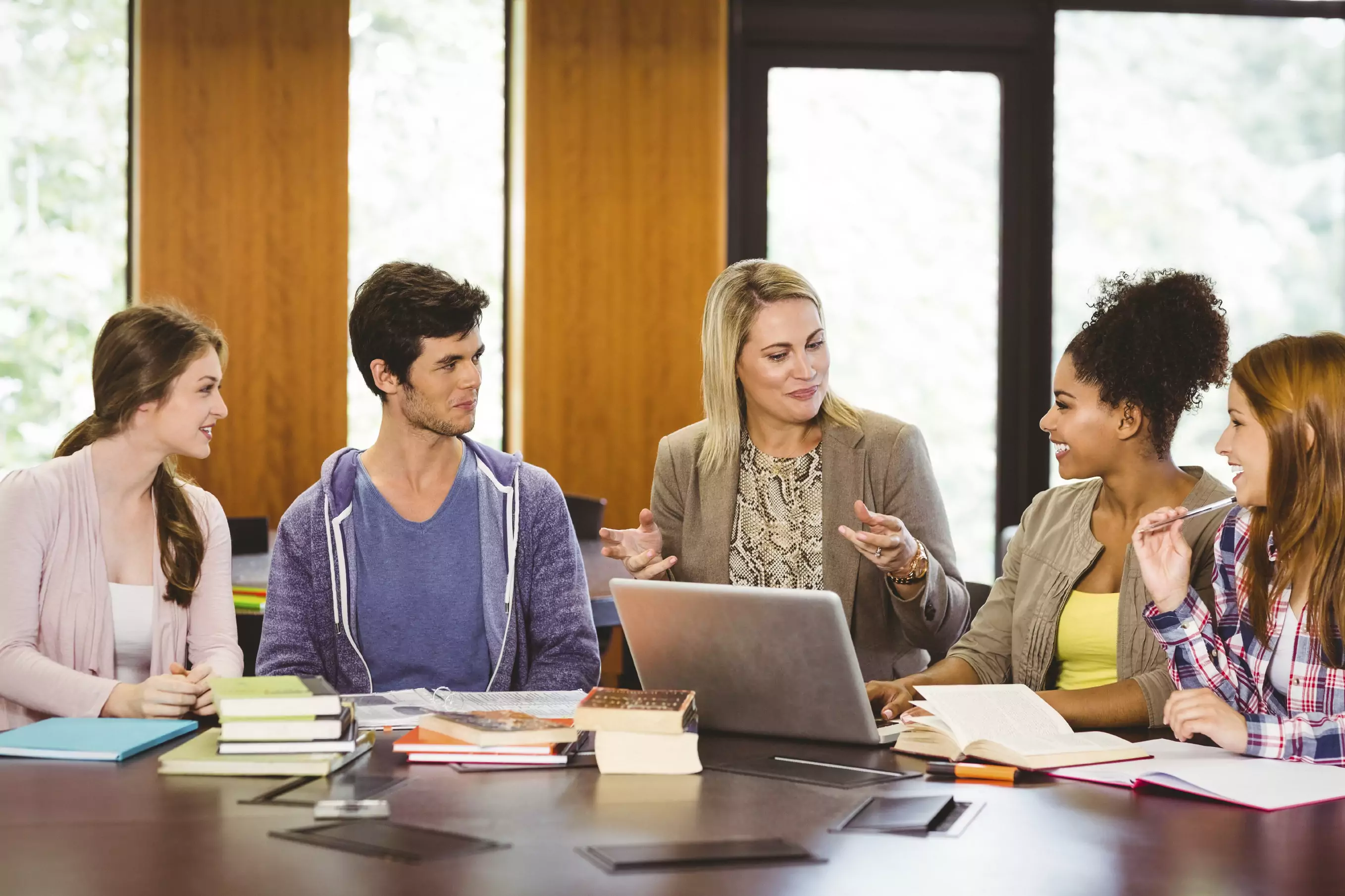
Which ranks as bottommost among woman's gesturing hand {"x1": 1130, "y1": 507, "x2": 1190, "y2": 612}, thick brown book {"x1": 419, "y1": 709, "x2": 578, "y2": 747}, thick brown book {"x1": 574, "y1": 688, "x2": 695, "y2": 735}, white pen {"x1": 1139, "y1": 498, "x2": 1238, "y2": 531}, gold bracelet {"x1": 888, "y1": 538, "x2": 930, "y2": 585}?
thick brown book {"x1": 419, "y1": 709, "x2": 578, "y2": 747}

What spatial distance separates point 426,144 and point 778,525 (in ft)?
10.4

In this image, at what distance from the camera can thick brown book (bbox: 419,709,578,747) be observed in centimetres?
183

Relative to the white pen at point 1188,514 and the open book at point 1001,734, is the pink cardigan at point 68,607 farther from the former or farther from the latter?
the white pen at point 1188,514

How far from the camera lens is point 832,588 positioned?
264 centimetres

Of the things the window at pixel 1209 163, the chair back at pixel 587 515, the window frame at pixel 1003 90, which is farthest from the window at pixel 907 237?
the chair back at pixel 587 515

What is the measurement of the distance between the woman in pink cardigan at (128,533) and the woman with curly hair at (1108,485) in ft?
4.61

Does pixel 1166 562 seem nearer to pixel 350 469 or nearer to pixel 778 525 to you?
pixel 778 525

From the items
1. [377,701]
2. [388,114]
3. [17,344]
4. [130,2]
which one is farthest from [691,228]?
[377,701]

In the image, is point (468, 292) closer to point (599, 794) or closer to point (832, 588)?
point (832, 588)

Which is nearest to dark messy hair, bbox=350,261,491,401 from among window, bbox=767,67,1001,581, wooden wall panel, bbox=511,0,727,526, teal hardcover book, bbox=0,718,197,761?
teal hardcover book, bbox=0,718,197,761

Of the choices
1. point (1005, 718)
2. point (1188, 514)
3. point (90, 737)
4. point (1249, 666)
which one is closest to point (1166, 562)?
point (1188, 514)

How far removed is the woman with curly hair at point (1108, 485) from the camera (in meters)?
2.45

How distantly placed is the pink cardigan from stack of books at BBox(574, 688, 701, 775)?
938 mm

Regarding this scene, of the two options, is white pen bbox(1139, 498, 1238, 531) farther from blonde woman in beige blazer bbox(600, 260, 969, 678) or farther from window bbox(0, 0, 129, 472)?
window bbox(0, 0, 129, 472)
